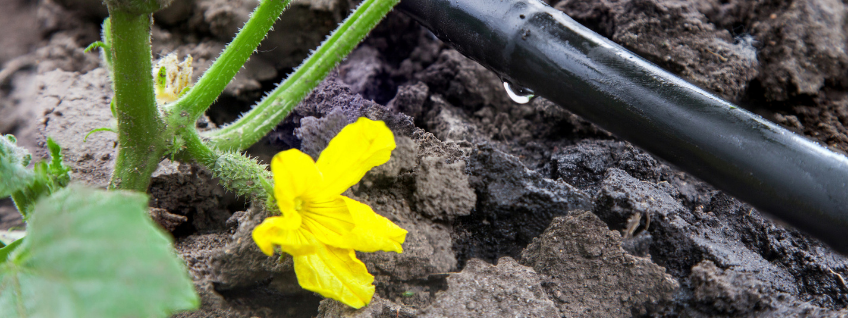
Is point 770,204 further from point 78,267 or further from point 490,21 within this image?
point 78,267

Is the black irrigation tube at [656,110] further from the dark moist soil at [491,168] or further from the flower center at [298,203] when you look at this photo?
the flower center at [298,203]

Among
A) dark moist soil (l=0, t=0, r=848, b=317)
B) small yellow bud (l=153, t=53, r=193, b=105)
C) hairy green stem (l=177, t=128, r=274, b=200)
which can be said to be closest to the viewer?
hairy green stem (l=177, t=128, r=274, b=200)

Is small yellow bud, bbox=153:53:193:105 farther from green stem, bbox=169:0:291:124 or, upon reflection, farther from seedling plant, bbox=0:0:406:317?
green stem, bbox=169:0:291:124

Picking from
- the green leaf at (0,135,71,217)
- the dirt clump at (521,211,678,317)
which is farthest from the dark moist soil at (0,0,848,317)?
the green leaf at (0,135,71,217)

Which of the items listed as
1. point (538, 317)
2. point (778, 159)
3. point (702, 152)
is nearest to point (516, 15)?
point (702, 152)

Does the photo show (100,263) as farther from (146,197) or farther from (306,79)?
(306,79)

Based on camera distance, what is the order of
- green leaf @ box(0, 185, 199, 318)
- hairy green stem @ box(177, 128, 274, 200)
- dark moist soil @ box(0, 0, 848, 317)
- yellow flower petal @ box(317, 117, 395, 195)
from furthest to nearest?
dark moist soil @ box(0, 0, 848, 317)
hairy green stem @ box(177, 128, 274, 200)
yellow flower petal @ box(317, 117, 395, 195)
green leaf @ box(0, 185, 199, 318)
